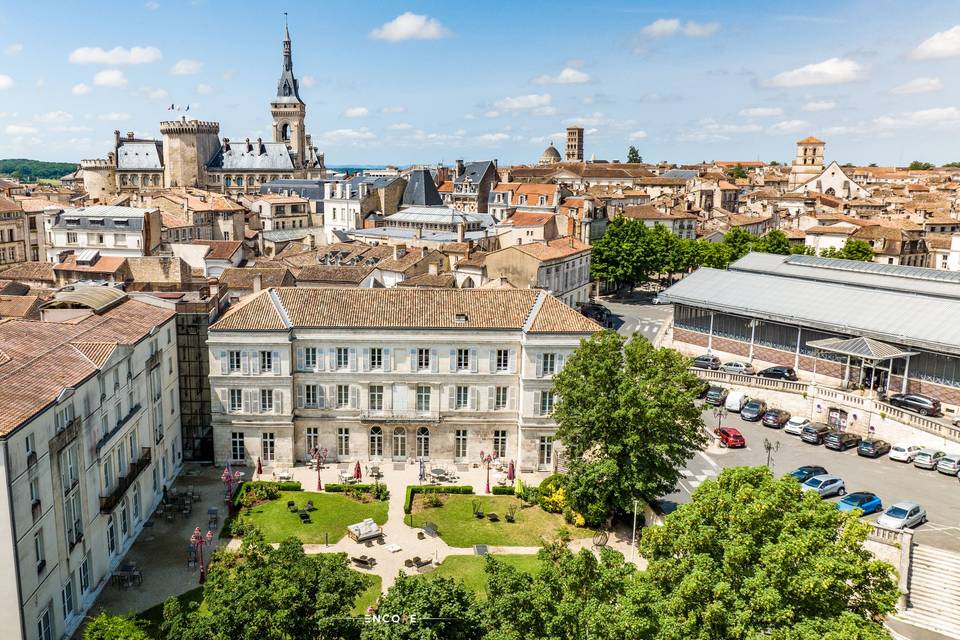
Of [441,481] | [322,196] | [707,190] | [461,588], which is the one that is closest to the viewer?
[461,588]

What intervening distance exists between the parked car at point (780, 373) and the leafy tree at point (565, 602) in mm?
45720

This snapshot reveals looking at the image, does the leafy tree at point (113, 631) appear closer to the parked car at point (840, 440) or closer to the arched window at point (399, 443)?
the arched window at point (399, 443)

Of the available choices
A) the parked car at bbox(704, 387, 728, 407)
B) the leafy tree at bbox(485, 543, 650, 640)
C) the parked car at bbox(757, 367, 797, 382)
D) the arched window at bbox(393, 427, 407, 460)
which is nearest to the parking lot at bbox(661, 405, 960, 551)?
the parked car at bbox(704, 387, 728, 407)

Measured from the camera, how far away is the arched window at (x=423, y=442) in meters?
55.7

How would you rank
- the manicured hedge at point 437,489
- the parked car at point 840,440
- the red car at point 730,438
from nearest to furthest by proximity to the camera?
the manicured hedge at point 437,489 < the parked car at point 840,440 < the red car at point 730,438

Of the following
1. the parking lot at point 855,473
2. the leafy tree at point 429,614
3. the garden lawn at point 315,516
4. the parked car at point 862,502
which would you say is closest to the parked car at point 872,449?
the parking lot at point 855,473

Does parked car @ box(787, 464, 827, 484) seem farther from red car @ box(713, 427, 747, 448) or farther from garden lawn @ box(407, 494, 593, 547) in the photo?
garden lawn @ box(407, 494, 593, 547)

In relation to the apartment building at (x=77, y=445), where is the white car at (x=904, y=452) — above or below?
below

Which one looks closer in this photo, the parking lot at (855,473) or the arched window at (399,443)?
the parking lot at (855,473)

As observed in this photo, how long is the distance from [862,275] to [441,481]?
51.0m

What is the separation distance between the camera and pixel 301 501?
49750 mm

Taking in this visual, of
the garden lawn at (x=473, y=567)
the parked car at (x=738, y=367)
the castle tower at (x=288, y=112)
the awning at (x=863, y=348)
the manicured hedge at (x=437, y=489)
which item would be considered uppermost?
the castle tower at (x=288, y=112)

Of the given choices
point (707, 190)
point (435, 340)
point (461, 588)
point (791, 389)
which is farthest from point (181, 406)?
point (707, 190)

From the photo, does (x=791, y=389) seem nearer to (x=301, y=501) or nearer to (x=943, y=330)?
(x=943, y=330)
